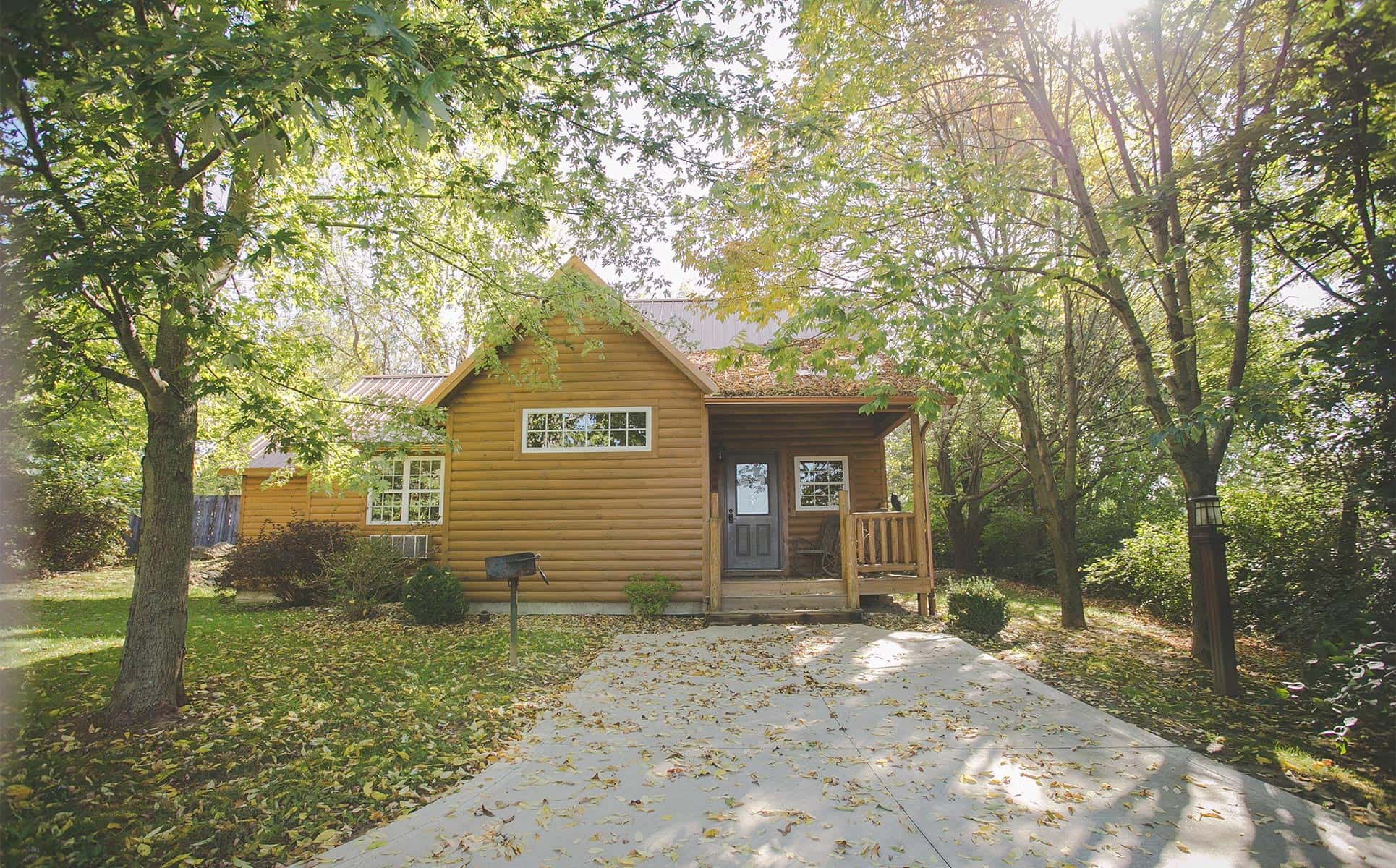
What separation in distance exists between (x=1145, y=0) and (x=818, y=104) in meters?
3.06

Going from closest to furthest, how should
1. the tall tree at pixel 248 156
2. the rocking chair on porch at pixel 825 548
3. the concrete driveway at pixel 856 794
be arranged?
the tall tree at pixel 248 156 < the concrete driveway at pixel 856 794 < the rocking chair on porch at pixel 825 548

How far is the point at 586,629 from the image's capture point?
8797 millimetres

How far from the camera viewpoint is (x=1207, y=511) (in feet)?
18.3

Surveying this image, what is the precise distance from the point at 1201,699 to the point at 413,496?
443 inches

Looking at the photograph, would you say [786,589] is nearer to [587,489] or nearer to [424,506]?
[587,489]

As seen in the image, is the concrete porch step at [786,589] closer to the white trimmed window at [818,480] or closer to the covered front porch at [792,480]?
the covered front porch at [792,480]

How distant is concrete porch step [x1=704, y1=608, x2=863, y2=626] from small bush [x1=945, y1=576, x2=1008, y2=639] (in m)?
1.37

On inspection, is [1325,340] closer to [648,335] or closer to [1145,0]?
[1145,0]

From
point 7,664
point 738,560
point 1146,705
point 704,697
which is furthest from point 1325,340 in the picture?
point 7,664

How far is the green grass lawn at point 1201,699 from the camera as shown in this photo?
12.4 feet

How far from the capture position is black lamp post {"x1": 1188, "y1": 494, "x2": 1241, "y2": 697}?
5.42m

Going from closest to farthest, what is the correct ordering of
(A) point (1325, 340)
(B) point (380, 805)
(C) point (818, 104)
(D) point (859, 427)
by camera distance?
(B) point (380, 805) → (A) point (1325, 340) → (C) point (818, 104) → (D) point (859, 427)

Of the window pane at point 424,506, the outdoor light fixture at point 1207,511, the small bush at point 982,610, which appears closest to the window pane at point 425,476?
the window pane at point 424,506

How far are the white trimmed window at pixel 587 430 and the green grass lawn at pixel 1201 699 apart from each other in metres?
4.45
